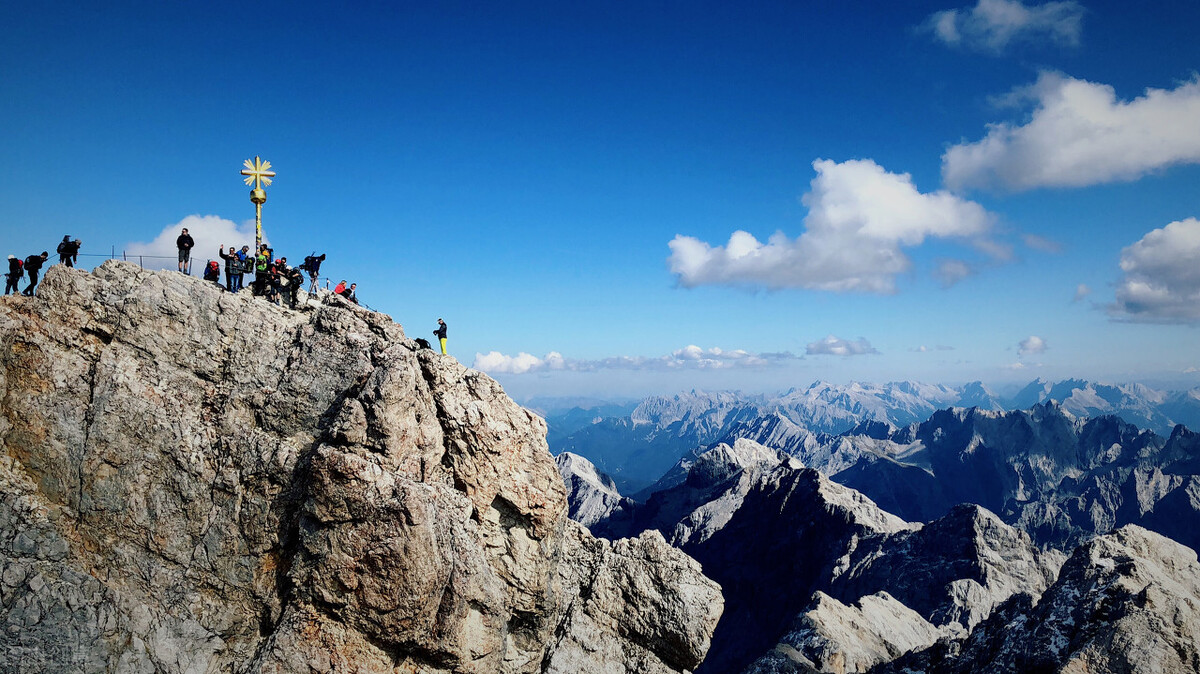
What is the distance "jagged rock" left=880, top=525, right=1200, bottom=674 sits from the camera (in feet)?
125

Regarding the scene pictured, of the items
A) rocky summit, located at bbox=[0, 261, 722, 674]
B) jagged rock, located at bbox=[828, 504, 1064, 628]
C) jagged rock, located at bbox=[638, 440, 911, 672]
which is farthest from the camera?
jagged rock, located at bbox=[638, 440, 911, 672]

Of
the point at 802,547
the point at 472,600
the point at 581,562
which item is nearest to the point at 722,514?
the point at 802,547

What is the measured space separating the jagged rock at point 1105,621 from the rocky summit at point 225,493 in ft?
135

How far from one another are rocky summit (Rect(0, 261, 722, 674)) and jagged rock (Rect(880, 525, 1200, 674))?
41.2 meters

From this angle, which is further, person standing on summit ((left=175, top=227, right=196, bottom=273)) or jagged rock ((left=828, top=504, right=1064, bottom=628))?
jagged rock ((left=828, top=504, right=1064, bottom=628))

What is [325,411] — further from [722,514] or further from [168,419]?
[722,514]

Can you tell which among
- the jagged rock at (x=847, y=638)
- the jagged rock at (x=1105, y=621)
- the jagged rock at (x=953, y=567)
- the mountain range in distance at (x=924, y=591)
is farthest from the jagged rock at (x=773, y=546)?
the jagged rock at (x=1105, y=621)

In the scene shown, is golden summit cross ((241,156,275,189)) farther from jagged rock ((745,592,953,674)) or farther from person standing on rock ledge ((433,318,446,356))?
jagged rock ((745,592,953,674))

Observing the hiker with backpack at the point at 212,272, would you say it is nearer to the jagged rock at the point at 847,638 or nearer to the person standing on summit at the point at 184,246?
the person standing on summit at the point at 184,246

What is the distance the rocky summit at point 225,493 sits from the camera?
949 inches

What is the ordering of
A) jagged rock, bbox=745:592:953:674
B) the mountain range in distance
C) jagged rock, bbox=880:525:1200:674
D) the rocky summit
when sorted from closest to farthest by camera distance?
the rocky summit, jagged rock, bbox=880:525:1200:674, the mountain range in distance, jagged rock, bbox=745:592:953:674

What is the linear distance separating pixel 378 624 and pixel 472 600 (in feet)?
14.6

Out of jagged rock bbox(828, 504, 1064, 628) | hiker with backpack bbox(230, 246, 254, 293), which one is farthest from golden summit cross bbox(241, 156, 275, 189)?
jagged rock bbox(828, 504, 1064, 628)

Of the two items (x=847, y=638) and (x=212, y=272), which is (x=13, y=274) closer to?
(x=212, y=272)
